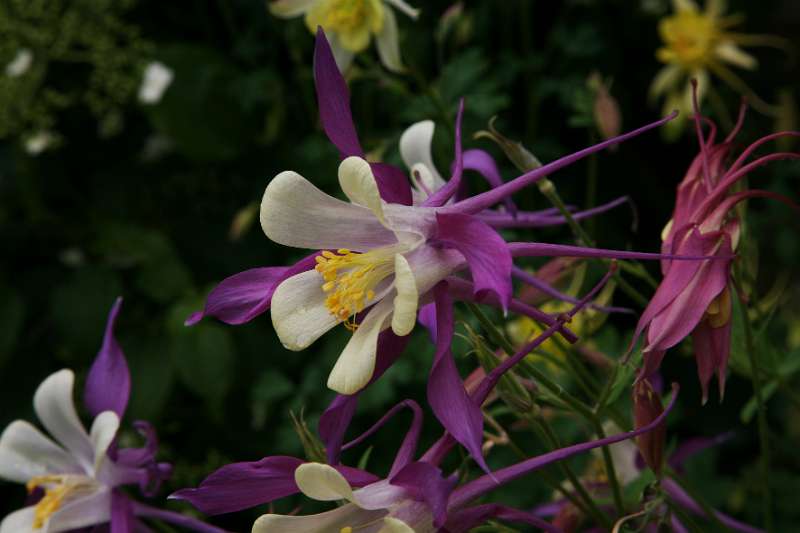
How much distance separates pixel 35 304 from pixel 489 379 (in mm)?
1403

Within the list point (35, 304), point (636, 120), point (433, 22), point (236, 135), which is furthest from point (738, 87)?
point (35, 304)

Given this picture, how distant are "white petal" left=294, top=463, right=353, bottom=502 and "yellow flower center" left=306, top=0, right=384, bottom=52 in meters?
0.71

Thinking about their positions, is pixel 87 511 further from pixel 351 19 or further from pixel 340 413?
pixel 351 19

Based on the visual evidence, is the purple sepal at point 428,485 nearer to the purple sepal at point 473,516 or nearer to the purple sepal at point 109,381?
the purple sepal at point 473,516

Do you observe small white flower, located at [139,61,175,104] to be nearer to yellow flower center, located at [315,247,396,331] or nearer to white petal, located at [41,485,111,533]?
white petal, located at [41,485,111,533]

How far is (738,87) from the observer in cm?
186

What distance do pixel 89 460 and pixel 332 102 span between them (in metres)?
0.41

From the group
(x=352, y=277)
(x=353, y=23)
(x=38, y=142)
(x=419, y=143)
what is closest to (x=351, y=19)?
(x=353, y=23)

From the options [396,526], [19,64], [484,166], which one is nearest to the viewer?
[396,526]

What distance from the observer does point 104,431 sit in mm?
751

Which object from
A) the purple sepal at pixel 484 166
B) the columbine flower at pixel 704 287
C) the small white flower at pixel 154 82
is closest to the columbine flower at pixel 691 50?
the small white flower at pixel 154 82

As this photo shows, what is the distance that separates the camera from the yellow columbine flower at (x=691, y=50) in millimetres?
1669

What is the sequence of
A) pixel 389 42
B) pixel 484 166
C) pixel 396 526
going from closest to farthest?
pixel 396 526 → pixel 484 166 → pixel 389 42

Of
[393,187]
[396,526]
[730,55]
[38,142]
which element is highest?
[393,187]
